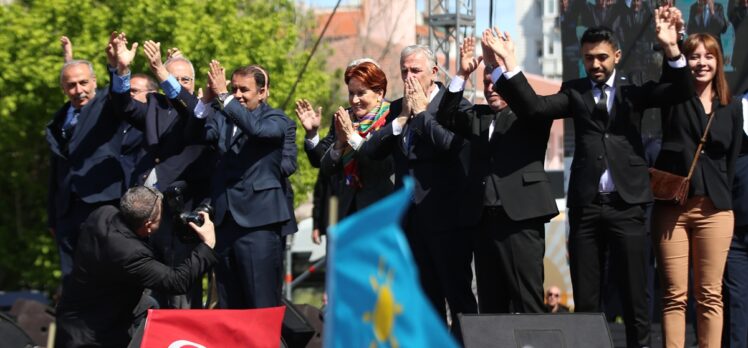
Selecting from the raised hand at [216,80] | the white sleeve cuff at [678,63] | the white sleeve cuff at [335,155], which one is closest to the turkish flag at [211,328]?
the white sleeve cuff at [335,155]

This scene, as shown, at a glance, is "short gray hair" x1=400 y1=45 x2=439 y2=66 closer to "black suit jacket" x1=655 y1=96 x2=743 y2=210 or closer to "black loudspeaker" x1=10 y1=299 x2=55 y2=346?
"black suit jacket" x1=655 y1=96 x2=743 y2=210

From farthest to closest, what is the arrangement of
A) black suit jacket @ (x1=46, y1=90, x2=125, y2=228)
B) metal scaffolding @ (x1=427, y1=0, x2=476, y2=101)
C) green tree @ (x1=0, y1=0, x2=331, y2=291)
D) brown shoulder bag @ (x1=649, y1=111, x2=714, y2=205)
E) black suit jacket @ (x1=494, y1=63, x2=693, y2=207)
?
green tree @ (x1=0, y1=0, x2=331, y2=291)
metal scaffolding @ (x1=427, y1=0, x2=476, y2=101)
black suit jacket @ (x1=46, y1=90, x2=125, y2=228)
brown shoulder bag @ (x1=649, y1=111, x2=714, y2=205)
black suit jacket @ (x1=494, y1=63, x2=693, y2=207)

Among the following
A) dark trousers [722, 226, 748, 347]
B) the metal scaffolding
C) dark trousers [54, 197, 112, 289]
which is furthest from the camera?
the metal scaffolding

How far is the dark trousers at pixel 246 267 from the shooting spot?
26.3ft

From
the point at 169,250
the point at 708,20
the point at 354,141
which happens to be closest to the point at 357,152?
the point at 354,141

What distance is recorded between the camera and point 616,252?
280 inches

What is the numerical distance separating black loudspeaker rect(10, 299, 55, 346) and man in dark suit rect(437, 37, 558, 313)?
12.9 ft

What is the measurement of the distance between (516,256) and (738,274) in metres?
1.34

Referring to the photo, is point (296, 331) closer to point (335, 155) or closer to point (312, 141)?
point (335, 155)

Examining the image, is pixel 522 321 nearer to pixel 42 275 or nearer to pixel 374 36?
pixel 42 275

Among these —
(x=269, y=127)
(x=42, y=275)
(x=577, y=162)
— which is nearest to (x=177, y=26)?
(x=42, y=275)

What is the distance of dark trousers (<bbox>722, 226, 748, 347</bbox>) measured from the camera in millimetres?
7594

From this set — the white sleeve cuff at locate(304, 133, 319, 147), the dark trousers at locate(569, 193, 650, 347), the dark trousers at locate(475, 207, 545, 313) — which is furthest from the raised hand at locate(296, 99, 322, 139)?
the dark trousers at locate(569, 193, 650, 347)

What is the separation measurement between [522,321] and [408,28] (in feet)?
120
